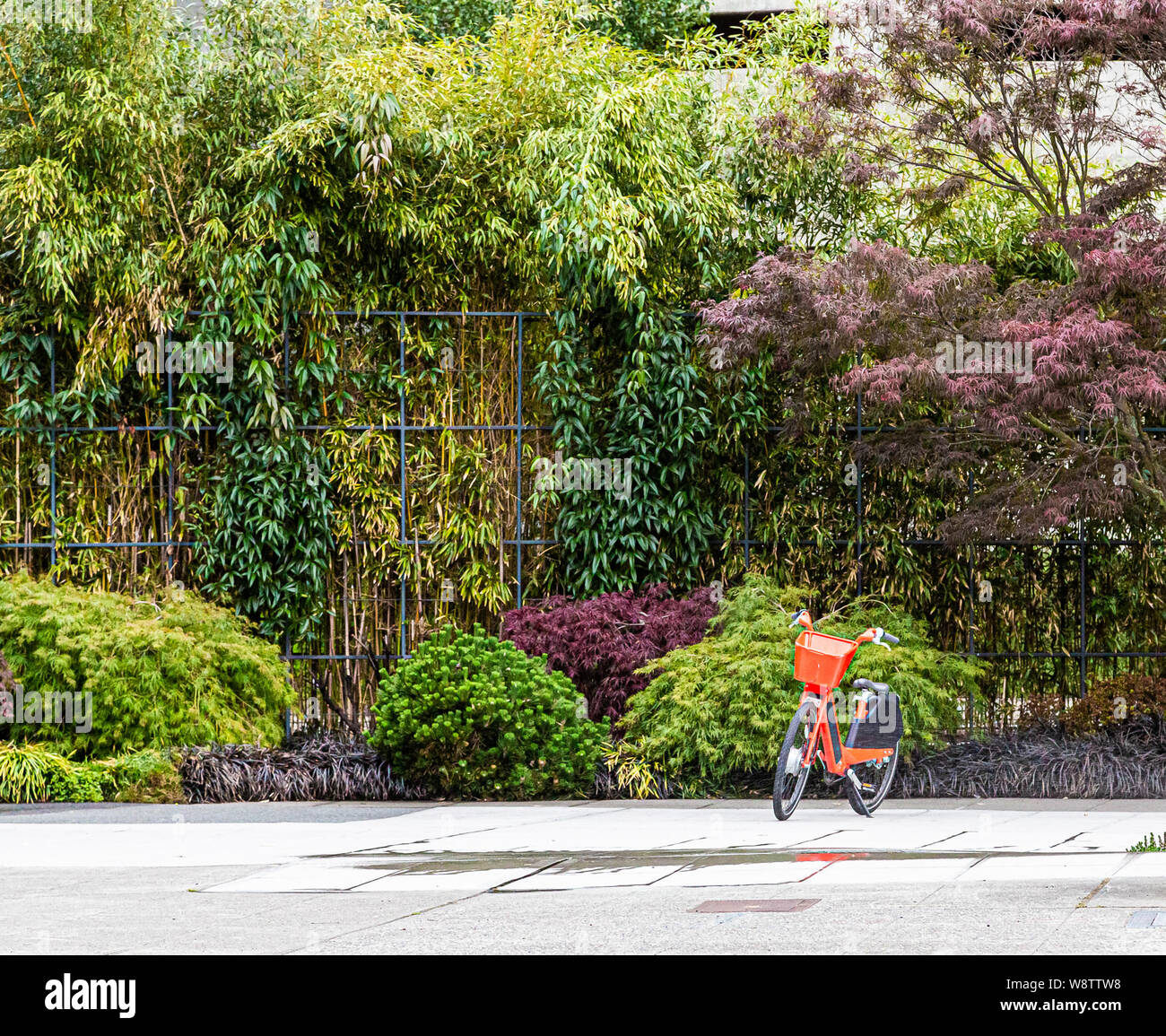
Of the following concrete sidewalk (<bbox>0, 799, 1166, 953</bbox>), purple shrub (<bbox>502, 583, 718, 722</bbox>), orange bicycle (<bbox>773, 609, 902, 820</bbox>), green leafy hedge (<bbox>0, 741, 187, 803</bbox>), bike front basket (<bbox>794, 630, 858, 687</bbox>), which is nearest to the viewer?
concrete sidewalk (<bbox>0, 799, 1166, 953</bbox>)

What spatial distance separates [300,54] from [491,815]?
18.6ft

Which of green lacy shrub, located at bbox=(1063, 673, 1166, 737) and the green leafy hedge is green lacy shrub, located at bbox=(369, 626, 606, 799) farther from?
green lacy shrub, located at bbox=(1063, 673, 1166, 737)

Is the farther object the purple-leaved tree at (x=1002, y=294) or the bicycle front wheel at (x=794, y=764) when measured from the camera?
the purple-leaved tree at (x=1002, y=294)

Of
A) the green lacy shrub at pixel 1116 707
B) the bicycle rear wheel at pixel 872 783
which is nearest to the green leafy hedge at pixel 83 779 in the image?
the bicycle rear wheel at pixel 872 783

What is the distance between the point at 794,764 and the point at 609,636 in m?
2.12

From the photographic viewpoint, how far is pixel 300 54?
1066 centimetres

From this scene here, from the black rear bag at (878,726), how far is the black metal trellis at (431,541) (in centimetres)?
222

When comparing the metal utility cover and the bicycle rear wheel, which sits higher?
the metal utility cover

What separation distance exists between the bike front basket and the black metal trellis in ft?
7.72

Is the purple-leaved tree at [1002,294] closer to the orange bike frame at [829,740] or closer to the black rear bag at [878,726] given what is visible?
the black rear bag at [878,726]

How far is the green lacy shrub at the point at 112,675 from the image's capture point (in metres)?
9.41

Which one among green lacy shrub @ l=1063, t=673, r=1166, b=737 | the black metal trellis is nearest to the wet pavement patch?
green lacy shrub @ l=1063, t=673, r=1166, b=737

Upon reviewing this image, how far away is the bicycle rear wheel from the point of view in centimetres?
842

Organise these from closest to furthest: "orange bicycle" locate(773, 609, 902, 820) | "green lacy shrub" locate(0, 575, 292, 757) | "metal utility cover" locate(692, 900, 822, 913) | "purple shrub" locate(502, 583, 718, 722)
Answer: "metal utility cover" locate(692, 900, 822, 913), "orange bicycle" locate(773, 609, 902, 820), "green lacy shrub" locate(0, 575, 292, 757), "purple shrub" locate(502, 583, 718, 722)
